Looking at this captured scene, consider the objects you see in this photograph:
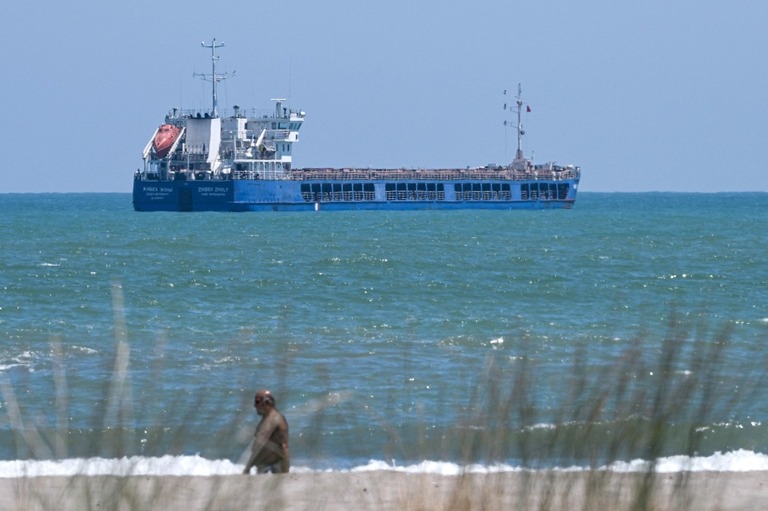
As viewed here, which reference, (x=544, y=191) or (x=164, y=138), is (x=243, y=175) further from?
(x=544, y=191)

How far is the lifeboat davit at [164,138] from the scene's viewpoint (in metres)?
73.3

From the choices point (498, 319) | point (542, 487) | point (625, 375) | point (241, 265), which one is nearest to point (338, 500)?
point (542, 487)

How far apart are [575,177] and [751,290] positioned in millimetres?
60760

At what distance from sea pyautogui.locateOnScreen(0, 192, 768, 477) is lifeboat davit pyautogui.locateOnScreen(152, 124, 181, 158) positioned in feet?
11.3

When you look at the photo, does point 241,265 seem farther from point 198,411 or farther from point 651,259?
point 198,411

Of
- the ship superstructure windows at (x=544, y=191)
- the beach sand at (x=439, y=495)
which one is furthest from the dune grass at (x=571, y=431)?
the ship superstructure windows at (x=544, y=191)

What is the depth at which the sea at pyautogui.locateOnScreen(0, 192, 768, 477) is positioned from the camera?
3951 mm

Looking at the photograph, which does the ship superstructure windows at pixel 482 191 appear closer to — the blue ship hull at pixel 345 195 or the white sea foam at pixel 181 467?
the blue ship hull at pixel 345 195

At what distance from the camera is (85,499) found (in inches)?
162

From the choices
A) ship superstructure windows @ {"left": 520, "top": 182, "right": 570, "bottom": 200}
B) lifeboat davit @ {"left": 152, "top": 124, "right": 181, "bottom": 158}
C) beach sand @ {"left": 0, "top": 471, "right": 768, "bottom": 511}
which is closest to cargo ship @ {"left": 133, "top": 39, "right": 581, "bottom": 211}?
lifeboat davit @ {"left": 152, "top": 124, "right": 181, "bottom": 158}

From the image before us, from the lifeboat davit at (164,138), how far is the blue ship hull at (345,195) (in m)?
1.72

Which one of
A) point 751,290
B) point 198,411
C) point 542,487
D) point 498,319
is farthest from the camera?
point 751,290

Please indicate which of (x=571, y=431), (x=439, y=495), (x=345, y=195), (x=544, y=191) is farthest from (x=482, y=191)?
(x=571, y=431)

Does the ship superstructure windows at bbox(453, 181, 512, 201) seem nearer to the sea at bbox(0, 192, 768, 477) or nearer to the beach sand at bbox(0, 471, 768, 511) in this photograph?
the sea at bbox(0, 192, 768, 477)
